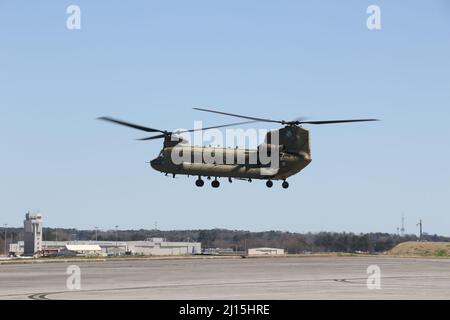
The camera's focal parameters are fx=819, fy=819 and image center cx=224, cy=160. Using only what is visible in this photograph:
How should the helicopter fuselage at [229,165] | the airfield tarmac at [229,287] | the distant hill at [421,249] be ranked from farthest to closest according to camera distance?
the distant hill at [421,249], the helicopter fuselage at [229,165], the airfield tarmac at [229,287]

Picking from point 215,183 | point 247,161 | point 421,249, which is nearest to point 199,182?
point 215,183

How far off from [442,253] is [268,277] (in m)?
103

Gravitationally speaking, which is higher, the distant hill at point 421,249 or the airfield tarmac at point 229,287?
the airfield tarmac at point 229,287

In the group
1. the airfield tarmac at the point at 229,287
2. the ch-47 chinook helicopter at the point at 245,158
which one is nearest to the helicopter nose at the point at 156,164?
the ch-47 chinook helicopter at the point at 245,158

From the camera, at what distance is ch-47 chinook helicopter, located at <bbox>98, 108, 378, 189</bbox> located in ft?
243

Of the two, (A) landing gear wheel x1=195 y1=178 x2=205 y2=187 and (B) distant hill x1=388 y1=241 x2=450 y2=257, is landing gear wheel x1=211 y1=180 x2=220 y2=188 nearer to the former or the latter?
(A) landing gear wheel x1=195 y1=178 x2=205 y2=187

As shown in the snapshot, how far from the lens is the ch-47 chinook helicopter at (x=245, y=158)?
74.2 meters

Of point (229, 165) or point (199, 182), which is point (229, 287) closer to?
point (229, 165)

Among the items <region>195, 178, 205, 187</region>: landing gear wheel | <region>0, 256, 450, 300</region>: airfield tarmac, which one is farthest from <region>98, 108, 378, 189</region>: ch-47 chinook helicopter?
<region>0, 256, 450, 300</region>: airfield tarmac

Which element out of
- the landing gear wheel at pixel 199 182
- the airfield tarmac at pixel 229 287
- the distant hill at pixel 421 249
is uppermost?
the landing gear wheel at pixel 199 182

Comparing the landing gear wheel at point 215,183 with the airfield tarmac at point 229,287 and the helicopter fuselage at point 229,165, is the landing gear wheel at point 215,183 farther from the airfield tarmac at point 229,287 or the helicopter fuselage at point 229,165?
the airfield tarmac at point 229,287

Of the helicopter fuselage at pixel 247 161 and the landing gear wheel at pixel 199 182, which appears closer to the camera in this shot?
the helicopter fuselage at pixel 247 161

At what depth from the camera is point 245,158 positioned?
75.8m

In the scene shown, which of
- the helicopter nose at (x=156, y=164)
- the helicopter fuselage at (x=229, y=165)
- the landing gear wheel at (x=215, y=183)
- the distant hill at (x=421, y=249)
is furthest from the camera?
the distant hill at (x=421, y=249)
